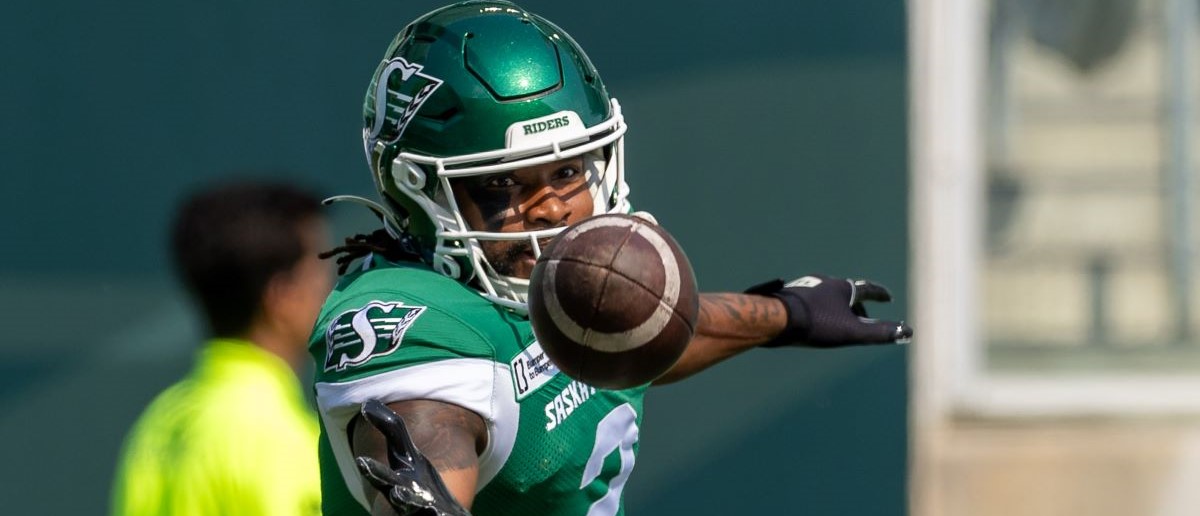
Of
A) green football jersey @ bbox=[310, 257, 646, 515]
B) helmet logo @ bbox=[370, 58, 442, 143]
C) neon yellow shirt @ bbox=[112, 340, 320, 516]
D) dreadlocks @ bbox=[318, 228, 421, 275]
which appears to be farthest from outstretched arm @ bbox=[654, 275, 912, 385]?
neon yellow shirt @ bbox=[112, 340, 320, 516]

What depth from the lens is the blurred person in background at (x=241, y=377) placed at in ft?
10.2

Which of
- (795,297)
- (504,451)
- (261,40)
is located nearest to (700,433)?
(261,40)

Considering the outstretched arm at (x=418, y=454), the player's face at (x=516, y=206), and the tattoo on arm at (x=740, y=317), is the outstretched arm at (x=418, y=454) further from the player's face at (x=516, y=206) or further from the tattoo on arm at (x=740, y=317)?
the tattoo on arm at (x=740, y=317)

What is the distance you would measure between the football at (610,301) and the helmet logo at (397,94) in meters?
0.41

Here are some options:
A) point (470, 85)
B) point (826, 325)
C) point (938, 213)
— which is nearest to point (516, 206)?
point (470, 85)

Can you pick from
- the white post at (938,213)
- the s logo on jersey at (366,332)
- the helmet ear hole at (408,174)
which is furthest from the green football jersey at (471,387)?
the white post at (938,213)

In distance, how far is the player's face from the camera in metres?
2.17

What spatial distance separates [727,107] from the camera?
15.0 ft

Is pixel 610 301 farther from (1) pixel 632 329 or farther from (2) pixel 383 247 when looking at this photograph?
(2) pixel 383 247

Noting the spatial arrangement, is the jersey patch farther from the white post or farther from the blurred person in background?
the white post

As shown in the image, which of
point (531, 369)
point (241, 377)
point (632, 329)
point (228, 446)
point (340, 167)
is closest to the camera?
point (632, 329)

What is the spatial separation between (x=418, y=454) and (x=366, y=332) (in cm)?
24

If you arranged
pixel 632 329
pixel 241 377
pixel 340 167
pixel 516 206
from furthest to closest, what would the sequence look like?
pixel 340 167, pixel 241 377, pixel 516 206, pixel 632 329

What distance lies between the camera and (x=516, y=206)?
218 centimetres
